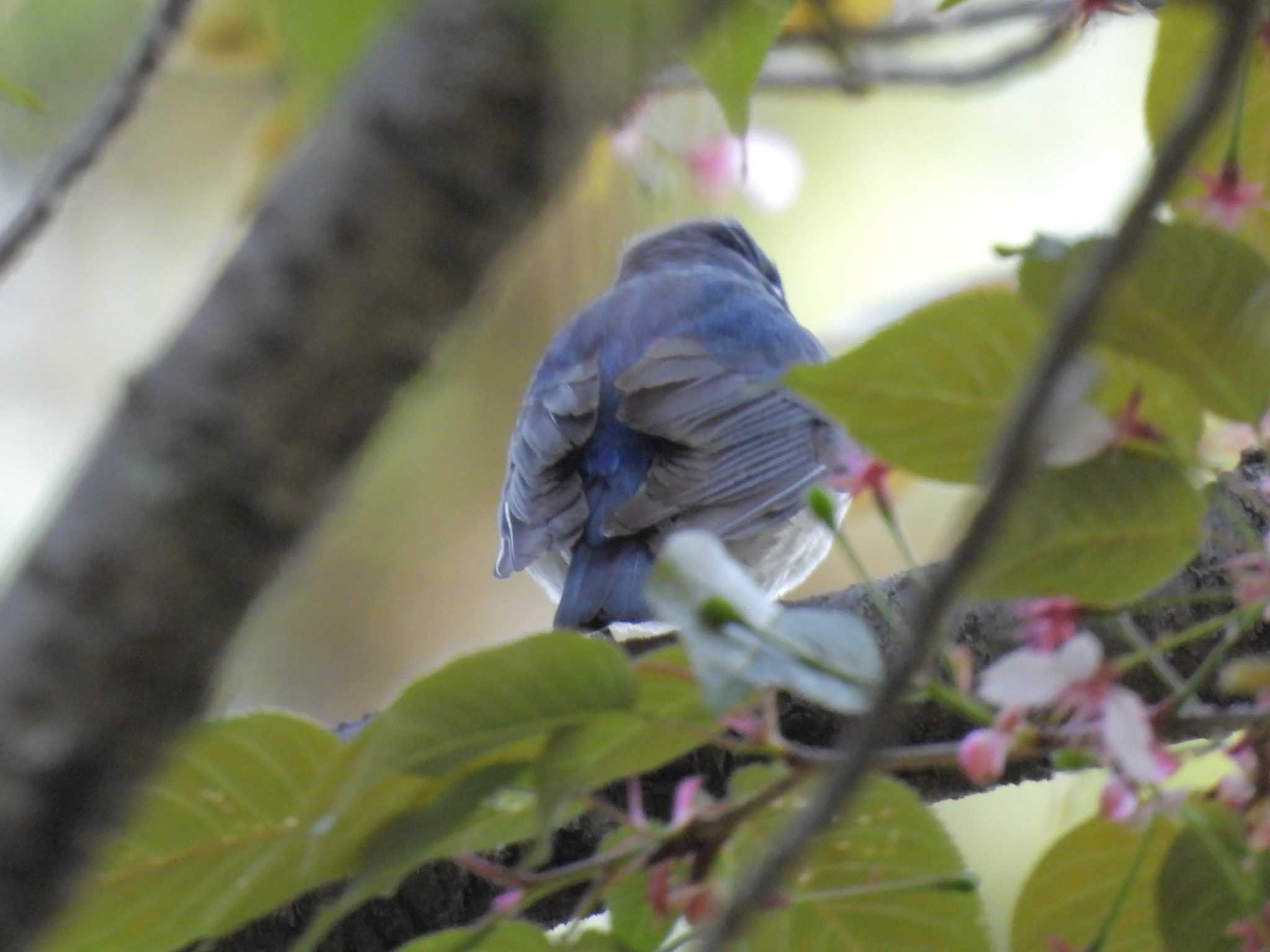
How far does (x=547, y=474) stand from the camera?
3.06 meters

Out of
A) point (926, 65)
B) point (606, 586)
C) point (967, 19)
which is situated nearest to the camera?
point (967, 19)

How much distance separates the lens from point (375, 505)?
1103mm

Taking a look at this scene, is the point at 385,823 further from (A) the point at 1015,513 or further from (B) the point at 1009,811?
(B) the point at 1009,811

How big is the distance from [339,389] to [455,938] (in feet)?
1.48

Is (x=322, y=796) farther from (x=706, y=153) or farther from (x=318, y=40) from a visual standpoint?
(x=706, y=153)

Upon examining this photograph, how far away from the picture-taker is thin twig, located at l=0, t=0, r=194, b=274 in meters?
1.28

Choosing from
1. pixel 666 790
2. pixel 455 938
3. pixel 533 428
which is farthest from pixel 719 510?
pixel 455 938

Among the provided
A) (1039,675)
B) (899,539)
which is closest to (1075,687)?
(1039,675)

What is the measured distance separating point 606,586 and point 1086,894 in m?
1.73

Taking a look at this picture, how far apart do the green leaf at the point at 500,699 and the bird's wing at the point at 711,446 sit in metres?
1.93

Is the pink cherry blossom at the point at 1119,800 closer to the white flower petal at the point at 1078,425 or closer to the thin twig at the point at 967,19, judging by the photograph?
the white flower petal at the point at 1078,425

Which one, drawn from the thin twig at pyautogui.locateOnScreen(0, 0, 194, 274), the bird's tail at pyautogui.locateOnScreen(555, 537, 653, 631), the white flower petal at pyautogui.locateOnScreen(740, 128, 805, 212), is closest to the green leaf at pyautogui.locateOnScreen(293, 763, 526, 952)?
the thin twig at pyautogui.locateOnScreen(0, 0, 194, 274)

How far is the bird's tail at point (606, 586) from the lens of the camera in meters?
2.63

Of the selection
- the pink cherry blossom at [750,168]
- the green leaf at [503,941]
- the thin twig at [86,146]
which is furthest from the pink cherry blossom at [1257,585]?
the pink cherry blossom at [750,168]
